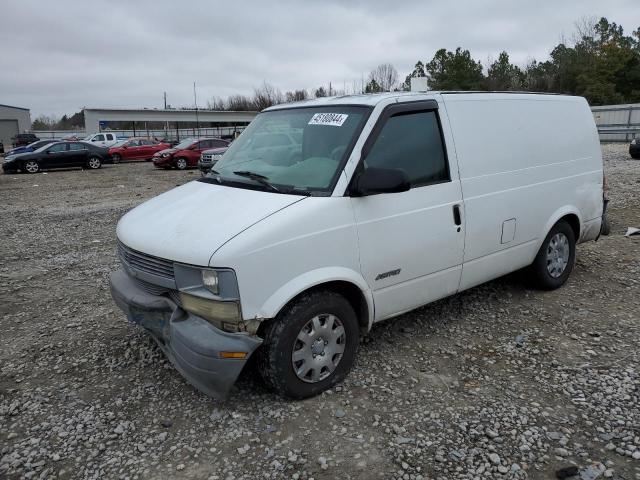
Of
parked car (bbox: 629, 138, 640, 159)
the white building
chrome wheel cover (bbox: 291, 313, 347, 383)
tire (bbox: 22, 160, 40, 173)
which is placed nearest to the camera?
chrome wheel cover (bbox: 291, 313, 347, 383)

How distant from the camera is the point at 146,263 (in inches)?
135

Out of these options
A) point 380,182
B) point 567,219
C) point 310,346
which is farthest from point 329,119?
point 567,219

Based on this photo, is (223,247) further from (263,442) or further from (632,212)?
(632,212)

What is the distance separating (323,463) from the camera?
111 inches

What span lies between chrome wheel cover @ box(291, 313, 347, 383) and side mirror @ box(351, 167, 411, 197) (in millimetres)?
894

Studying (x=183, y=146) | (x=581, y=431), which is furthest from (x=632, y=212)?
(x=183, y=146)

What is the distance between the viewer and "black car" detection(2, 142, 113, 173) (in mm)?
22547

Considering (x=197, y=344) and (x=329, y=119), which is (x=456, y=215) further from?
(x=197, y=344)

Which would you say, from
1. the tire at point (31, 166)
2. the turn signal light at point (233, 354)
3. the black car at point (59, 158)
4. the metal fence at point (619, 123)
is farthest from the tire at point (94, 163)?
the metal fence at point (619, 123)

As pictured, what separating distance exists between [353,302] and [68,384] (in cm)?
225

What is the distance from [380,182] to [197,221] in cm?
125

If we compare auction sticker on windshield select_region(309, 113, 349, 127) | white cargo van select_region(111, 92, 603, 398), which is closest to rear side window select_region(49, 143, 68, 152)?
white cargo van select_region(111, 92, 603, 398)

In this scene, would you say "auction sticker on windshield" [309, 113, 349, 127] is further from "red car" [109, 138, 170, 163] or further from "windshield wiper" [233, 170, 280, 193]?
"red car" [109, 138, 170, 163]

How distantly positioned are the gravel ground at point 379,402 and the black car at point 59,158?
20276 mm
